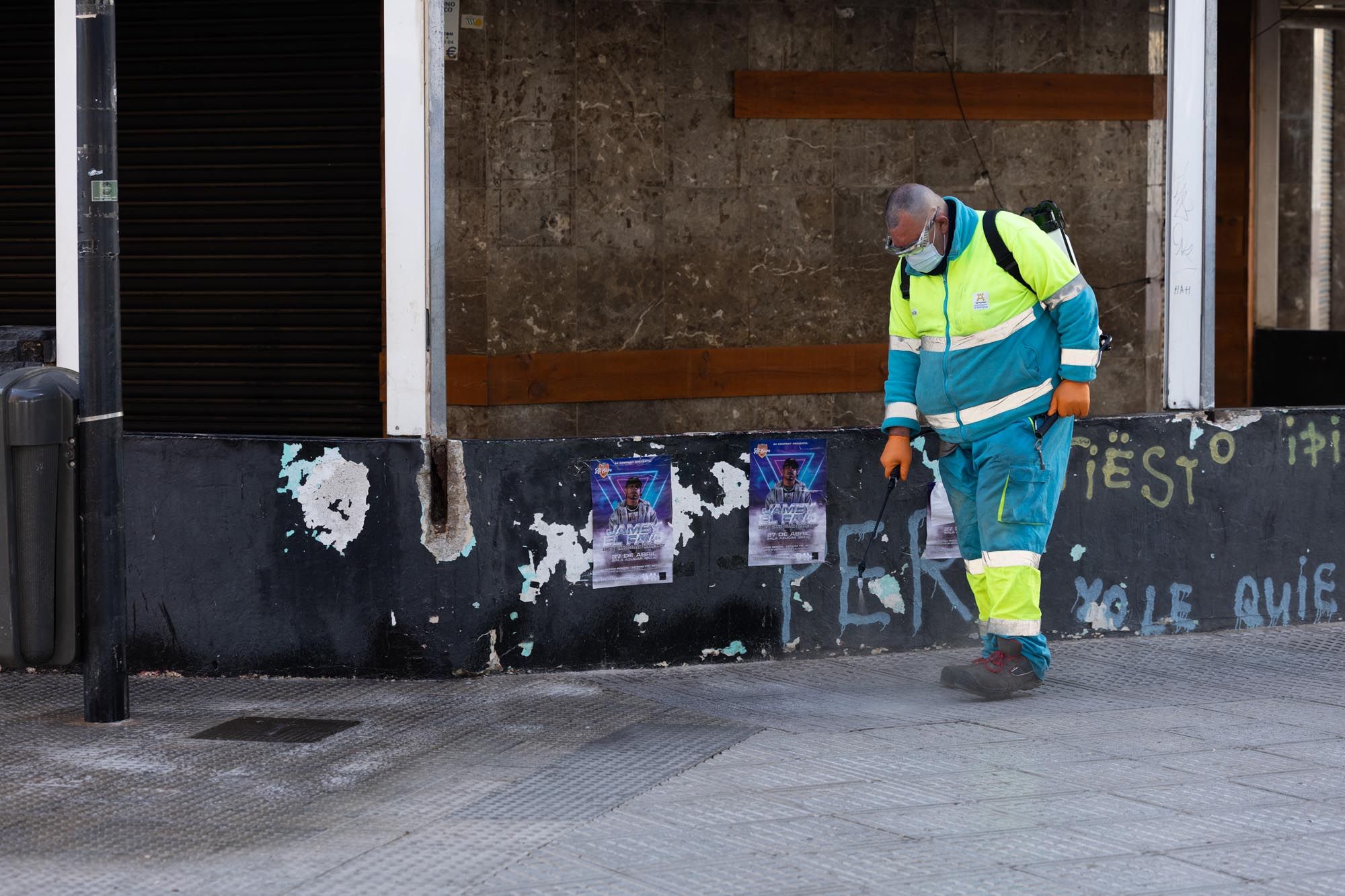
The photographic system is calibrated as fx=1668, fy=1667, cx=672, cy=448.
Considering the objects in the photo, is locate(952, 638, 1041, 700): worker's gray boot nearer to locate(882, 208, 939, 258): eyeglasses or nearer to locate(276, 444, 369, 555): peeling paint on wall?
locate(882, 208, 939, 258): eyeglasses

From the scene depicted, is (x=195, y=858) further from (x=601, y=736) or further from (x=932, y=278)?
(x=932, y=278)

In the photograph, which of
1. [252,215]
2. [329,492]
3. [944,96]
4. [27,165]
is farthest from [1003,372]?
[27,165]

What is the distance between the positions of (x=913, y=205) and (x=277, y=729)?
2.98 meters

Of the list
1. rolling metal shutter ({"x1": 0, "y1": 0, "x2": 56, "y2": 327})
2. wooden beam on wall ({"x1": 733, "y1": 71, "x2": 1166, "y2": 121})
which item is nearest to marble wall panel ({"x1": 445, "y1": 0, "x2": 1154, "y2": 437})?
wooden beam on wall ({"x1": 733, "y1": 71, "x2": 1166, "y2": 121})

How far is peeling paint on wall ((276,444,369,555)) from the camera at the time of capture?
653 centimetres

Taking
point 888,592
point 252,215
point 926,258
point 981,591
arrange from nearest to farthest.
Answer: point 926,258 < point 981,591 < point 888,592 < point 252,215

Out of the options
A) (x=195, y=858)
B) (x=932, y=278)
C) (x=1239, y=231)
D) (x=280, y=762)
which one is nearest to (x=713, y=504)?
→ (x=932, y=278)

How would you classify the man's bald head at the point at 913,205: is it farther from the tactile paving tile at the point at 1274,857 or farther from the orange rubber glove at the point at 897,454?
the tactile paving tile at the point at 1274,857

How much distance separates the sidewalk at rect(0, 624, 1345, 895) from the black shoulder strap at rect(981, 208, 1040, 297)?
159 cm

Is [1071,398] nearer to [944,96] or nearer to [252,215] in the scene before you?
[944,96]

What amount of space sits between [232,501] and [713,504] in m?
1.91

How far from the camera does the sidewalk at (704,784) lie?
4.33 metres

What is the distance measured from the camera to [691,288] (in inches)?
419

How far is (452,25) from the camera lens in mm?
9852
